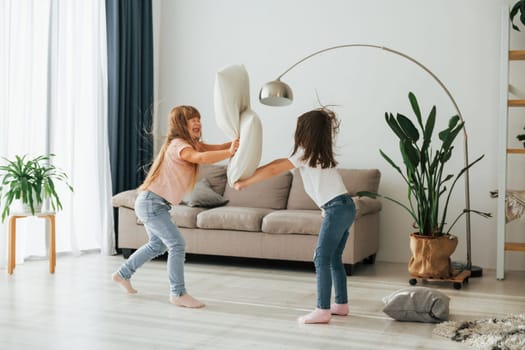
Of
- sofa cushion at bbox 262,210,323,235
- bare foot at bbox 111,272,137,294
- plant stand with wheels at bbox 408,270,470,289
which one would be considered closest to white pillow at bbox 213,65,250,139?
bare foot at bbox 111,272,137,294

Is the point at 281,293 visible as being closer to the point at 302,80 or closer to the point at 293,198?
the point at 293,198

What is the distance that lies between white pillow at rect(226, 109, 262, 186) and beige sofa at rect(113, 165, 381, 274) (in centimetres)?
150

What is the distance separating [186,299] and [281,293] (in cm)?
70

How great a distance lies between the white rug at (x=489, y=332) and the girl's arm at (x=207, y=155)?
53.8 inches

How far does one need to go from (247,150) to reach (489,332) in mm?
1471

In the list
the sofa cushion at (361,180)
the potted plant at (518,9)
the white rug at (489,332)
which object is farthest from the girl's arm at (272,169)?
the potted plant at (518,9)

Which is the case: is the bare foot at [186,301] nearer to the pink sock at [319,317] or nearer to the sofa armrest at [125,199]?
the pink sock at [319,317]

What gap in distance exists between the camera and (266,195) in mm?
5527

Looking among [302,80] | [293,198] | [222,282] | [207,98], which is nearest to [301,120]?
[222,282]

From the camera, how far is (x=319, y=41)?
5.78m

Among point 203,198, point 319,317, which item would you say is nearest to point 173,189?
point 319,317

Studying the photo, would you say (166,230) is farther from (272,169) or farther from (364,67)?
(364,67)

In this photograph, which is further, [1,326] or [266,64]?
[266,64]

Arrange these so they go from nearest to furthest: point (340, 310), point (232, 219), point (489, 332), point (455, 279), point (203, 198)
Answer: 1. point (489, 332)
2. point (340, 310)
3. point (455, 279)
4. point (232, 219)
5. point (203, 198)
